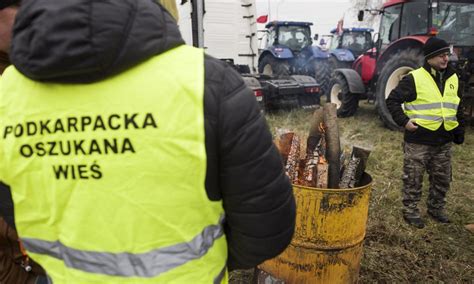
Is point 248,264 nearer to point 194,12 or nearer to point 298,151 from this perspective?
point 298,151

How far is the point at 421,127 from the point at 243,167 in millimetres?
2988

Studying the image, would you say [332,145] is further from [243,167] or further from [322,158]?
[243,167]

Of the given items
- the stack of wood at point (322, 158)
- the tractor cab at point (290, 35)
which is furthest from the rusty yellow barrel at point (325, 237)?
the tractor cab at point (290, 35)

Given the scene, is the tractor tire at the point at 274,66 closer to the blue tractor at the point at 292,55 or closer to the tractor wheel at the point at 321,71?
the blue tractor at the point at 292,55

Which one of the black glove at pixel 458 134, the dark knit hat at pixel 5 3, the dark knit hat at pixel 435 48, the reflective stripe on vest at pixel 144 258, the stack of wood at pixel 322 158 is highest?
the dark knit hat at pixel 5 3

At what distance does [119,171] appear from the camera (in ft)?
3.01

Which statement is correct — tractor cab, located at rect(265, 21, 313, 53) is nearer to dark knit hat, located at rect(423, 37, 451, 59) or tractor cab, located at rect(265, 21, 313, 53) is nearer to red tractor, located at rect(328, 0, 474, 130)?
red tractor, located at rect(328, 0, 474, 130)

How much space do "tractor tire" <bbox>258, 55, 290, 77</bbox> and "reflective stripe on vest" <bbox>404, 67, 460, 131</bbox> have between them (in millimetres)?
6643

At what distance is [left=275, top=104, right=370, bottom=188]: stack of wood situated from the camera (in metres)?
2.15

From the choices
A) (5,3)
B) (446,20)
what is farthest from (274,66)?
(5,3)

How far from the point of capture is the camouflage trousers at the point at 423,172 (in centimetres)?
351

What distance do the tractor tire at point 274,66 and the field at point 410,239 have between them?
5406 mm

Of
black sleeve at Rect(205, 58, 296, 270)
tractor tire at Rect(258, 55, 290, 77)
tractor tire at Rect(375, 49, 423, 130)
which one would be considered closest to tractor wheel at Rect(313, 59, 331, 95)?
tractor tire at Rect(258, 55, 290, 77)

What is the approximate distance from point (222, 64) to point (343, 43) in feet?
43.1
